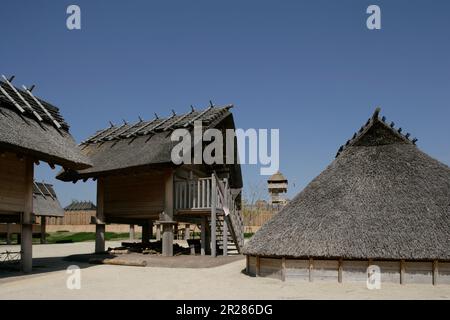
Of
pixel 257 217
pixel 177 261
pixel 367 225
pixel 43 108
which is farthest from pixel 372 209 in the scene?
pixel 257 217

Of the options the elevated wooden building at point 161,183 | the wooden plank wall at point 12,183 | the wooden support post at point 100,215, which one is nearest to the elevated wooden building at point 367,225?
the elevated wooden building at point 161,183

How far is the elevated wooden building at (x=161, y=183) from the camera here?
1952cm

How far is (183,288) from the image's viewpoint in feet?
38.4

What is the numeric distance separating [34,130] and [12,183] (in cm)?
191

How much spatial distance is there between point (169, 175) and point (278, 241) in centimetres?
821

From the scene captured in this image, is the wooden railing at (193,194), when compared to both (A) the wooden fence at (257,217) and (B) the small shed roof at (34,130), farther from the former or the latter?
(A) the wooden fence at (257,217)

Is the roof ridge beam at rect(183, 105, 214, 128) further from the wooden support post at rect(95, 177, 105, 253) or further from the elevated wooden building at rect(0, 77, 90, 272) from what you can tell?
the wooden support post at rect(95, 177, 105, 253)

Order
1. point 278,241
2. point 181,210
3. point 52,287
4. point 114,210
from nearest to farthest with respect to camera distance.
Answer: point 52,287 → point 278,241 → point 181,210 → point 114,210

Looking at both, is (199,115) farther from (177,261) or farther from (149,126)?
(177,261)

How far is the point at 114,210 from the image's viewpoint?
868 inches

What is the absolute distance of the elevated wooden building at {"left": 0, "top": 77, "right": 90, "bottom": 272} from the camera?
1413cm

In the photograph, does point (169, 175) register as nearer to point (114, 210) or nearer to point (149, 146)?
point (149, 146)
